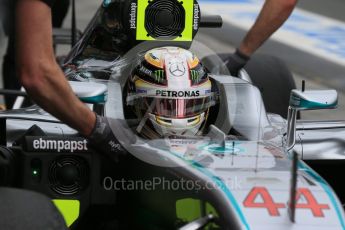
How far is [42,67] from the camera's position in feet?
12.2

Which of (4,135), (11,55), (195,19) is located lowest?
(11,55)

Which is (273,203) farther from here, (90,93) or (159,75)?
(159,75)

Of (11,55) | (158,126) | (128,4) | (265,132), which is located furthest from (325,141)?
(11,55)

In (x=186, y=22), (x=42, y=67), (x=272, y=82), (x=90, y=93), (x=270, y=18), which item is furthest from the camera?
(x=270, y=18)

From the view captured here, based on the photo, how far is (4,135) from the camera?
4.59 meters

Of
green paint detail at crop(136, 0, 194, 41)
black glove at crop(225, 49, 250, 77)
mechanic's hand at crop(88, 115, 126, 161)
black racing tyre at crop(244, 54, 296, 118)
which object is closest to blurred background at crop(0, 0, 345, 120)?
black racing tyre at crop(244, 54, 296, 118)

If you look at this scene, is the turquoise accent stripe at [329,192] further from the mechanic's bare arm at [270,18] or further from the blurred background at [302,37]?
the blurred background at [302,37]

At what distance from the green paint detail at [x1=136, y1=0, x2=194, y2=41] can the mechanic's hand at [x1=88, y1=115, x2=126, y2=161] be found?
1377 mm

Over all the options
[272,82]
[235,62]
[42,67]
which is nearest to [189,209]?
[42,67]

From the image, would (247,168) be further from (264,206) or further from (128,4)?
(128,4)

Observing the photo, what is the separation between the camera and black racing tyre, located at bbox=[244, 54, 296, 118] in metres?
6.37

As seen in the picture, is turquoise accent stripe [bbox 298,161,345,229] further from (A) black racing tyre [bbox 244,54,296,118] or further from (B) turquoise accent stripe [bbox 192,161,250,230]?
(A) black racing tyre [bbox 244,54,296,118]

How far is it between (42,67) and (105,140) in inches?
19.5

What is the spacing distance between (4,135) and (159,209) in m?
0.84
